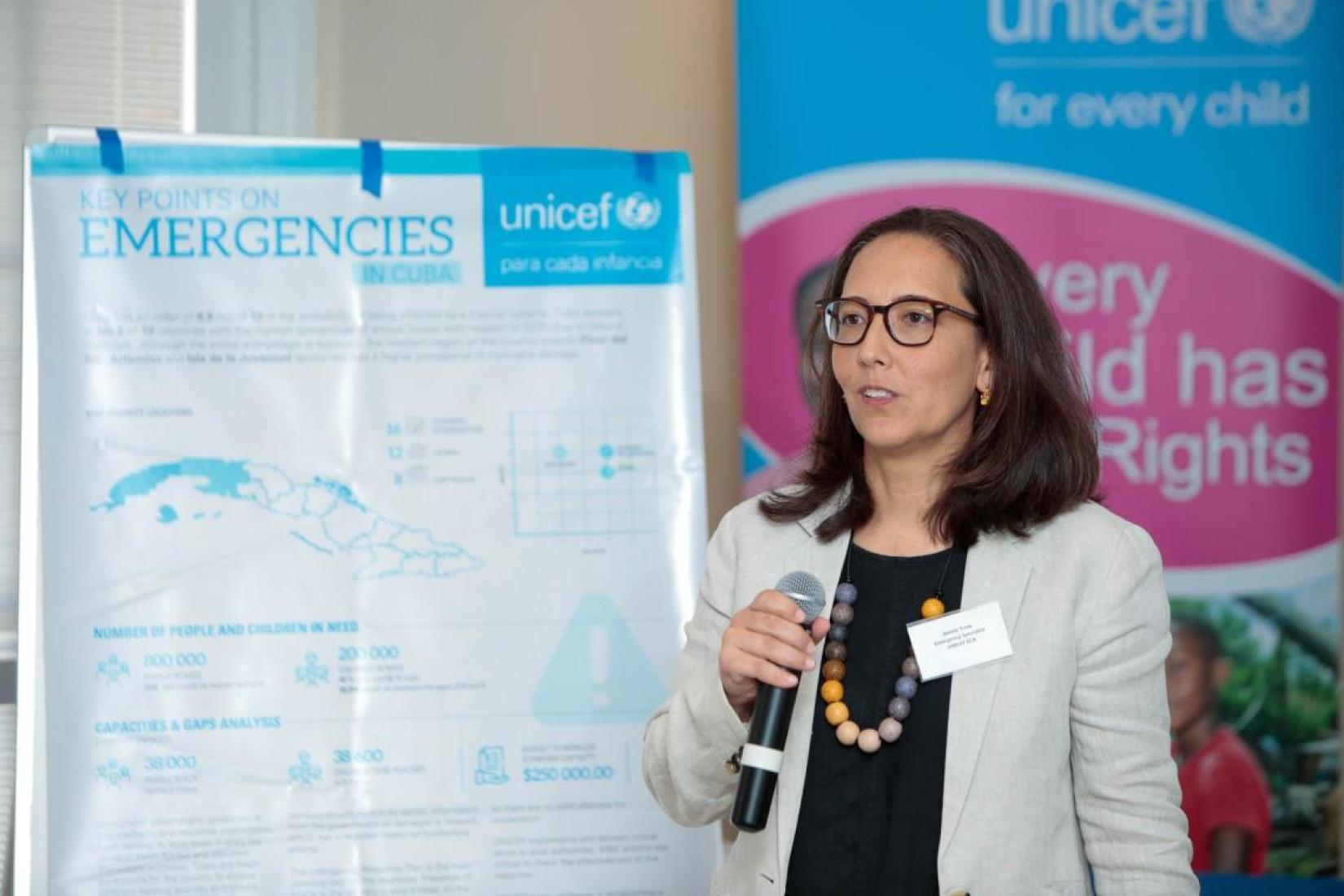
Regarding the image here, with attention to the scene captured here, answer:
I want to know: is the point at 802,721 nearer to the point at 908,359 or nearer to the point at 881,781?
the point at 881,781

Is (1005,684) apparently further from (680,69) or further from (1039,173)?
(680,69)

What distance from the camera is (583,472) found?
248cm

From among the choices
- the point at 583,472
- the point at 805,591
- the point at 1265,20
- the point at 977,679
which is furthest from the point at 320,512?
the point at 1265,20

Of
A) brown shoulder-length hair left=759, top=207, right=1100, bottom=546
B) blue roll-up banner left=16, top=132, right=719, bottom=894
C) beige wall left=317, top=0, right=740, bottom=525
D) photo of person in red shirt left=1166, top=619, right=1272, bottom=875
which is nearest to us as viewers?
brown shoulder-length hair left=759, top=207, right=1100, bottom=546

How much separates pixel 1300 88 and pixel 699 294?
141 cm

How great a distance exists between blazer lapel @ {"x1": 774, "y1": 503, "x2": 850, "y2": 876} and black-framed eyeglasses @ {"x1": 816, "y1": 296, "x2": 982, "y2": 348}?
253mm

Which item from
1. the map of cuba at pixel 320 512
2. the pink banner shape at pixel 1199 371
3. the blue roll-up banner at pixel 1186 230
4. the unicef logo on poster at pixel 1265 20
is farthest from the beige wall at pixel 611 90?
the unicef logo on poster at pixel 1265 20

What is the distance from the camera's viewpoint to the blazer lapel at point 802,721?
5.05 ft

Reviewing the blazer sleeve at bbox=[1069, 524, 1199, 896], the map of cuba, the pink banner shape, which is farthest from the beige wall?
the blazer sleeve at bbox=[1069, 524, 1199, 896]

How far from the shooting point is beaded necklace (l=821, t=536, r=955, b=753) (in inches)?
59.9

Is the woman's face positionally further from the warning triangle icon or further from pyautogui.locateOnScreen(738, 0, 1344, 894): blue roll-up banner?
pyautogui.locateOnScreen(738, 0, 1344, 894): blue roll-up banner

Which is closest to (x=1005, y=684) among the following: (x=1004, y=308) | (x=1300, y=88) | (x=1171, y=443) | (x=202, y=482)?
(x=1004, y=308)

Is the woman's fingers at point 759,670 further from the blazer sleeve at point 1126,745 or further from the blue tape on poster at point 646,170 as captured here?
the blue tape on poster at point 646,170

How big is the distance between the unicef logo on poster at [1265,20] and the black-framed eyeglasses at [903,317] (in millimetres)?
1813
